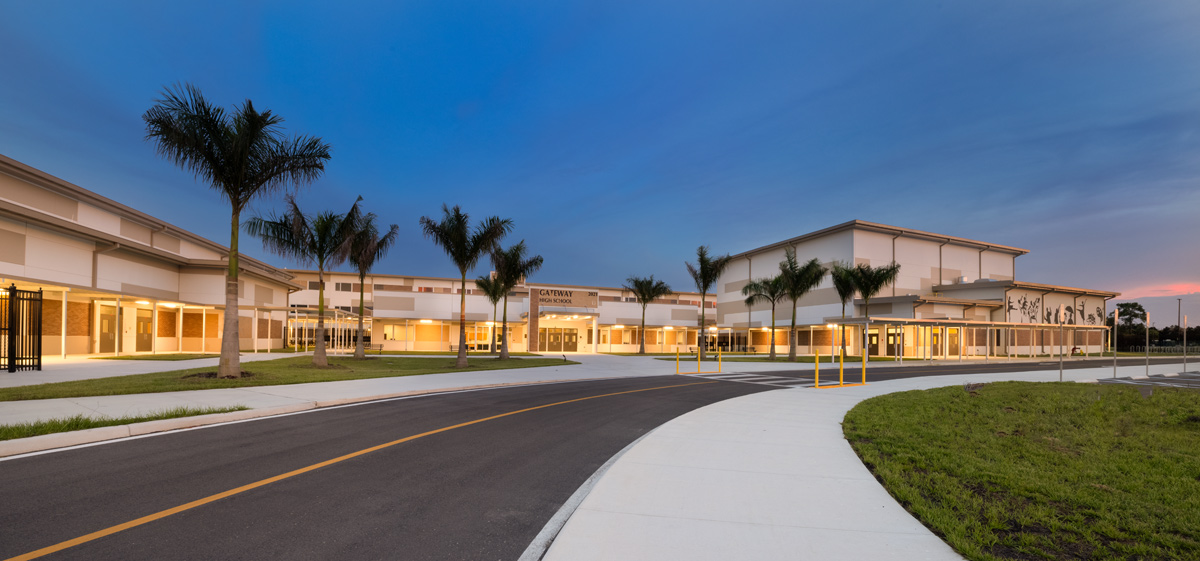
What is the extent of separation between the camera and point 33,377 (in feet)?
53.9

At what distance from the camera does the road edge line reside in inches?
160

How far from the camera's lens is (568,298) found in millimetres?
52500

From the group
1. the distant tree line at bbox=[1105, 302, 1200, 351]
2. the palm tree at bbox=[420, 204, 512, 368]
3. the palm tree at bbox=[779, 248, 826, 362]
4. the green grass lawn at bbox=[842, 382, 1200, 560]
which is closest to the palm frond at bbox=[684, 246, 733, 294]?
the palm tree at bbox=[779, 248, 826, 362]

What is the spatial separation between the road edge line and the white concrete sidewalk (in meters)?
0.12

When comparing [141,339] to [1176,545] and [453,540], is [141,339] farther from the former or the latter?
[1176,545]

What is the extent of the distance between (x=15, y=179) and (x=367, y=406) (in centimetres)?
3040

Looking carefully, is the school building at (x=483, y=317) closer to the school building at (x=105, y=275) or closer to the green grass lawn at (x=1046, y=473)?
the school building at (x=105, y=275)

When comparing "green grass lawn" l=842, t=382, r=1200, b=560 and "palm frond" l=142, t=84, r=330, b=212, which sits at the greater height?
"palm frond" l=142, t=84, r=330, b=212

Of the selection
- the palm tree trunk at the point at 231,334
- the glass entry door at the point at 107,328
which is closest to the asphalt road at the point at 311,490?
the palm tree trunk at the point at 231,334

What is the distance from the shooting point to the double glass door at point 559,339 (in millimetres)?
57750

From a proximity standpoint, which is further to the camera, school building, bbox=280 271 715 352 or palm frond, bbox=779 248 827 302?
school building, bbox=280 271 715 352

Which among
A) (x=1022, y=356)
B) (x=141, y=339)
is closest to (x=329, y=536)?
(x=141, y=339)

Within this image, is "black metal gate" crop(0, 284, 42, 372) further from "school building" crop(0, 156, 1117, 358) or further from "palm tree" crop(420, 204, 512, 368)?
"palm tree" crop(420, 204, 512, 368)

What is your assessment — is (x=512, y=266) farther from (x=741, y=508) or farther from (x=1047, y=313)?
(x=1047, y=313)
